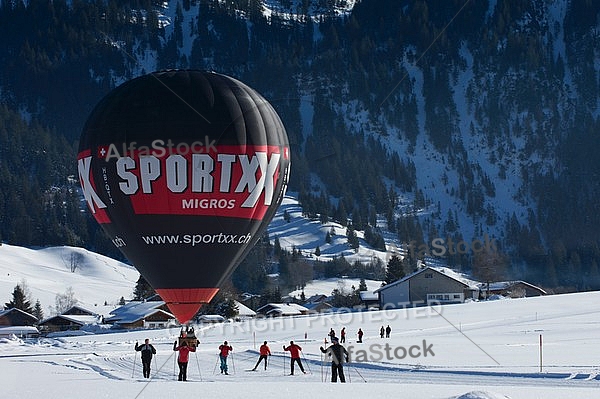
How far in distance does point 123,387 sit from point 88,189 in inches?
371

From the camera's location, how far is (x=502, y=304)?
233 feet

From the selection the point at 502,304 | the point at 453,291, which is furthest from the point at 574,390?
the point at 453,291

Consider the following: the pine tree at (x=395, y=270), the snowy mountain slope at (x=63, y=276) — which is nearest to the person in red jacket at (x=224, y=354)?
the pine tree at (x=395, y=270)

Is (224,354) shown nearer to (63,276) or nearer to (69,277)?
(69,277)

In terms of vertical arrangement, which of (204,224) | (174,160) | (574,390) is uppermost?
(174,160)

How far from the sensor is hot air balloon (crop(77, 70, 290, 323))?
28.1 metres

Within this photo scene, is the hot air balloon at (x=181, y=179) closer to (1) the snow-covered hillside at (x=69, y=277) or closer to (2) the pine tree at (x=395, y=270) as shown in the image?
(2) the pine tree at (x=395, y=270)

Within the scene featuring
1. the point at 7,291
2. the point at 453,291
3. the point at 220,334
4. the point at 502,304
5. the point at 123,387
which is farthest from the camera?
the point at 7,291

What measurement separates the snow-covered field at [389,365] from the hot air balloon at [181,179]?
3.32 m

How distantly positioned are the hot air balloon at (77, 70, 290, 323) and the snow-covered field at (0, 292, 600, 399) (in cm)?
332

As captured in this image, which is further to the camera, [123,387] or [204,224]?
[204,224]

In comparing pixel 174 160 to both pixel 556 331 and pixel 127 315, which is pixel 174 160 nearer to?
pixel 556 331

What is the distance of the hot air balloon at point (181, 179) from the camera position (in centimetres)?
2814

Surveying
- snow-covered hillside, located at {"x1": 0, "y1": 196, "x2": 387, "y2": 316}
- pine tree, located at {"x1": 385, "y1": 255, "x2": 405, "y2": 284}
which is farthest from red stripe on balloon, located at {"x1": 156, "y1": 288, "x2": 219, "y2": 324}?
snow-covered hillside, located at {"x1": 0, "y1": 196, "x2": 387, "y2": 316}
